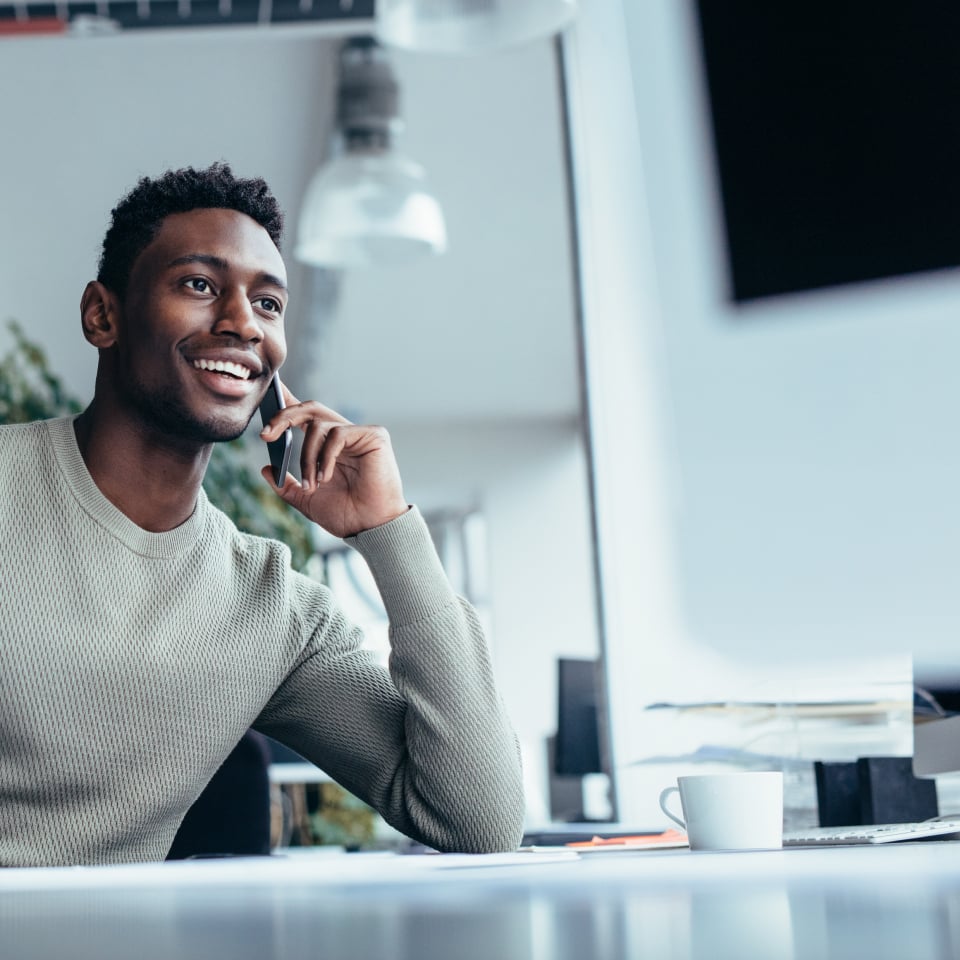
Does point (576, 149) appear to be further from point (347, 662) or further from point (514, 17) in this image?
point (347, 662)

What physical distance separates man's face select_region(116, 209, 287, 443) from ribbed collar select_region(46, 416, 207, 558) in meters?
0.08

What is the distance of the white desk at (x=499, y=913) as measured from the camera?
343mm

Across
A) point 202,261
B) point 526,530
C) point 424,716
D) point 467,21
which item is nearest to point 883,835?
point 424,716

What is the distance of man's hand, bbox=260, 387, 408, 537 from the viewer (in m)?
1.32

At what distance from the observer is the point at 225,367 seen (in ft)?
4.45

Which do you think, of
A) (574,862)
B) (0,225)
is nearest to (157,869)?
(574,862)

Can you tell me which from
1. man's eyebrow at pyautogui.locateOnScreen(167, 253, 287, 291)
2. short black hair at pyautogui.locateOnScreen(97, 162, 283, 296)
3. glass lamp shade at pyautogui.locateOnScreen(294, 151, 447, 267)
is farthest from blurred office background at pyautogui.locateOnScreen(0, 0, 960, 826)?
glass lamp shade at pyautogui.locateOnScreen(294, 151, 447, 267)

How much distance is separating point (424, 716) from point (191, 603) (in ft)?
0.87

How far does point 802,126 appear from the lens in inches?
38.6

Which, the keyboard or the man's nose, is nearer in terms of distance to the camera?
the keyboard

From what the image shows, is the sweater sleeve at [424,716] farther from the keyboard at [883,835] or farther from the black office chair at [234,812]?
the black office chair at [234,812]

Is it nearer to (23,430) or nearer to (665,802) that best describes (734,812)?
(665,802)

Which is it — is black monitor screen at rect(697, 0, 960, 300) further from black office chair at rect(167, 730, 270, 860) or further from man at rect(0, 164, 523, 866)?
black office chair at rect(167, 730, 270, 860)

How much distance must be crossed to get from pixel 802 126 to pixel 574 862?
1.93 feet
